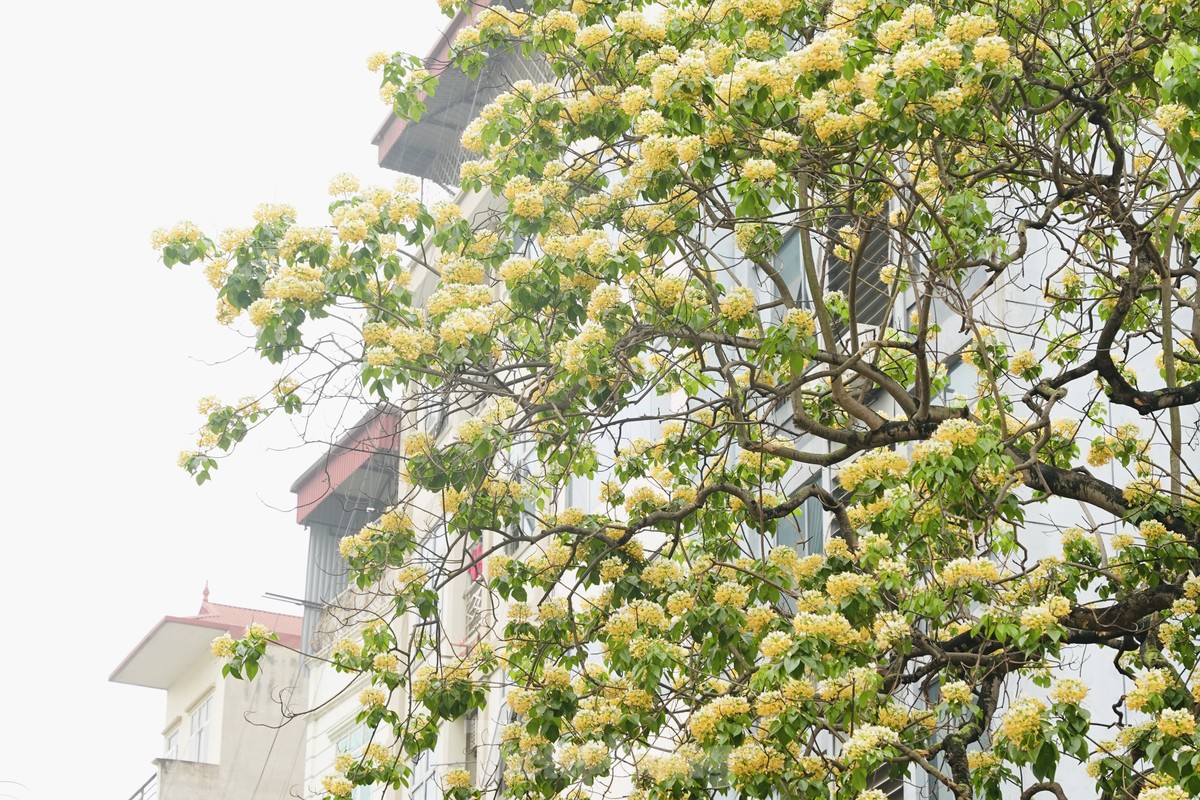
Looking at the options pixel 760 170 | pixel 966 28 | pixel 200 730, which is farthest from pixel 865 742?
pixel 200 730

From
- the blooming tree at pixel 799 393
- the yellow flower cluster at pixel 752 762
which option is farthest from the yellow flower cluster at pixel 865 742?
the yellow flower cluster at pixel 752 762

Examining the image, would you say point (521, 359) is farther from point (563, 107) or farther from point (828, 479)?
point (828, 479)

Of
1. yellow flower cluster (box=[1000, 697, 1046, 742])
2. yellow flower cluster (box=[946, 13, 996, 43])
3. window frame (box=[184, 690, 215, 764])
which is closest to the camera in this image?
yellow flower cluster (box=[1000, 697, 1046, 742])

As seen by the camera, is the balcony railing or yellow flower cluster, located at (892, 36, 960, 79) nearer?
yellow flower cluster, located at (892, 36, 960, 79)

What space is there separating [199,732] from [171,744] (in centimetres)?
202

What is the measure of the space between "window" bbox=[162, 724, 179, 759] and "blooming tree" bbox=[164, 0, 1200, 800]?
22486 mm

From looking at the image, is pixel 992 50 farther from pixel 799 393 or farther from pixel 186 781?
pixel 186 781

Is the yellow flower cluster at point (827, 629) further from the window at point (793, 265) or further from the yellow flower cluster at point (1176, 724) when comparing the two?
the window at point (793, 265)

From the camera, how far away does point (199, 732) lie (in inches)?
1183

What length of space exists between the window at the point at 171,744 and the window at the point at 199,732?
647 millimetres

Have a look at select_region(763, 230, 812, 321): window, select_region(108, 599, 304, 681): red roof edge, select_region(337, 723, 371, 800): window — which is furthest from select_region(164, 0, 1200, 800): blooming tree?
select_region(108, 599, 304, 681): red roof edge

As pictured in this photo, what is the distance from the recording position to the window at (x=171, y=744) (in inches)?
1233

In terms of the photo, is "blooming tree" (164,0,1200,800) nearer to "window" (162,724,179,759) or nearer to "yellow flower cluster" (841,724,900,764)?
"yellow flower cluster" (841,724,900,764)

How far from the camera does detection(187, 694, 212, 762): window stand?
2941 cm
